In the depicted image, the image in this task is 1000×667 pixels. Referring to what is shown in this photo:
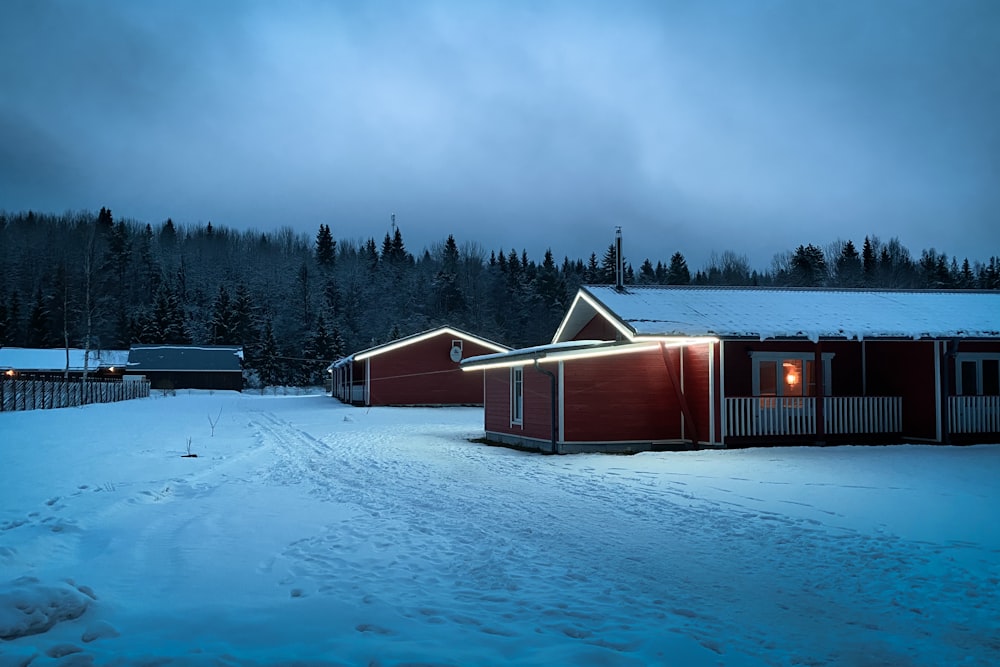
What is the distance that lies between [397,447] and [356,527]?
10008 mm

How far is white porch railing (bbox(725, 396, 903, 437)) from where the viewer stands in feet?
54.5

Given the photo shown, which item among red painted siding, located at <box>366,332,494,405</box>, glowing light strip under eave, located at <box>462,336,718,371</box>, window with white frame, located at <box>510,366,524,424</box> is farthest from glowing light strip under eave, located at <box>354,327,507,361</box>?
glowing light strip under eave, located at <box>462,336,718,371</box>

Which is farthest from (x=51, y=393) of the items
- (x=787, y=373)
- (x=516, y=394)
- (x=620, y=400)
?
(x=787, y=373)

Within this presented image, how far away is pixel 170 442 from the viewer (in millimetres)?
18828

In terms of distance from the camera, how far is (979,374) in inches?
703

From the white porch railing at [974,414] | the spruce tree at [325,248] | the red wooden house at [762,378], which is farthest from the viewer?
the spruce tree at [325,248]

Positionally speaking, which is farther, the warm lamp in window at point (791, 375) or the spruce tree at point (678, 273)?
the spruce tree at point (678, 273)

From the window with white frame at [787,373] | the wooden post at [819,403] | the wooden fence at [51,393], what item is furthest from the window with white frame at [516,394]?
the wooden fence at [51,393]

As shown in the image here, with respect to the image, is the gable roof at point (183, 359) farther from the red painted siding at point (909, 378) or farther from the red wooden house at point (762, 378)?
the red painted siding at point (909, 378)

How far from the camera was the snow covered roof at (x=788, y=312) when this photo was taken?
53.1 ft

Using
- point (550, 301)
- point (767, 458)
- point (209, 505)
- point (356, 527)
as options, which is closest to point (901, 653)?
point (356, 527)

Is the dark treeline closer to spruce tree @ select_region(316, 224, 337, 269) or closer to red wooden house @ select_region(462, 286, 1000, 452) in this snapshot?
spruce tree @ select_region(316, 224, 337, 269)

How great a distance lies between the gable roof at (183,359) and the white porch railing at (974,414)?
208 feet

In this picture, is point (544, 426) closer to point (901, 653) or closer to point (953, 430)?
point (953, 430)
